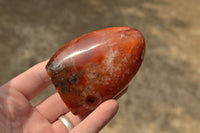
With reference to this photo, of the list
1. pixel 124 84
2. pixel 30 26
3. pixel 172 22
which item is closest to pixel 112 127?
pixel 124 84

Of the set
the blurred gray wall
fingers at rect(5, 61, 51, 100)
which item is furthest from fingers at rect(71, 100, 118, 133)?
the blurred gray wall

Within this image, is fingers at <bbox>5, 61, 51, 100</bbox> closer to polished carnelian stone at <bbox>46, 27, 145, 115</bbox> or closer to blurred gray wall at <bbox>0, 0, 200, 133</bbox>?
polished carnelian stone at <bbox>46, 27, 145, 115</bbox>

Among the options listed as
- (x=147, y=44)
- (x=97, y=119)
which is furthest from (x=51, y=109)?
(x=147, y=44)

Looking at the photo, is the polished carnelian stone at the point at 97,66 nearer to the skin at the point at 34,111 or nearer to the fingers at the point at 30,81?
the skin at the point at 34,111

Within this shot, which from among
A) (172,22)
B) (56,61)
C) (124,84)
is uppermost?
(56,61)

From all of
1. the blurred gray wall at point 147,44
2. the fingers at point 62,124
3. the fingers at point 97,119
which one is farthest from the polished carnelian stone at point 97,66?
the blurred gray wall at point 147,44

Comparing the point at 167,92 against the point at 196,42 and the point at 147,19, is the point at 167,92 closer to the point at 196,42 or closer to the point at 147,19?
the point at 196,42
